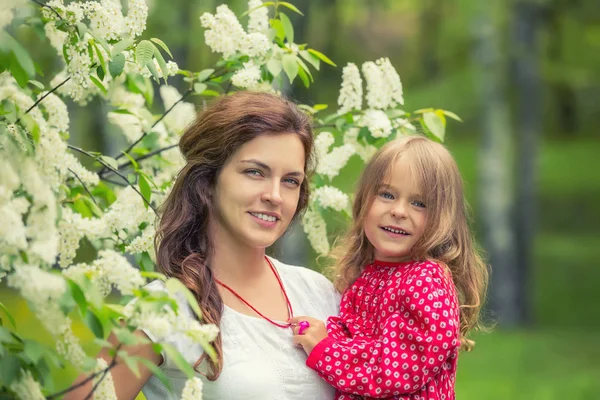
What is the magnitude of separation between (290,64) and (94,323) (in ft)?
4.99

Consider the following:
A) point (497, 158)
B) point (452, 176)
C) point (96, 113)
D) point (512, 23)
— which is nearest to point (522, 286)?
point (497, 158)

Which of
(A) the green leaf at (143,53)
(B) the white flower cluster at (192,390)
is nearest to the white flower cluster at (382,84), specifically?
(A) the green leaf at (143,53)

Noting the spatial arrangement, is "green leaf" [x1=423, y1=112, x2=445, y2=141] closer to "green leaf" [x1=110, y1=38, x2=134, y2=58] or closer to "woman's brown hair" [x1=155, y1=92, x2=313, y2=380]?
"woman's brown hair" [x1=155, y1=92, x2=313, y2=380]

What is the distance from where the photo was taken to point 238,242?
2.88 metres

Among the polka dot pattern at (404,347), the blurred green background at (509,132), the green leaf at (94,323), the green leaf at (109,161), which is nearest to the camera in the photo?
the green leaf at (94,323)

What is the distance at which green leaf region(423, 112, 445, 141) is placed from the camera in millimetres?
3451

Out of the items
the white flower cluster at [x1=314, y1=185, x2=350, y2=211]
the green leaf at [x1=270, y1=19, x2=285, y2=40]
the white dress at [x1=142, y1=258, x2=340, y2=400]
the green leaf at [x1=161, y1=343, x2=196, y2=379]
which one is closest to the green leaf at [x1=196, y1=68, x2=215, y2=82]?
the green leaf at [x1=270, y1=19, x2=285, y2=40]

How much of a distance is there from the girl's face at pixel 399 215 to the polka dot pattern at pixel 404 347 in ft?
0.30

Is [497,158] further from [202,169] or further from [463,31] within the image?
[202,169]

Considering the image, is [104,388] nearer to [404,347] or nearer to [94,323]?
[94,323]

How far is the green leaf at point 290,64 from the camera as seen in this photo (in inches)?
130

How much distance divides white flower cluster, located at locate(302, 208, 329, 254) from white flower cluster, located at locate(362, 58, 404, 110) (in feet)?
1.44

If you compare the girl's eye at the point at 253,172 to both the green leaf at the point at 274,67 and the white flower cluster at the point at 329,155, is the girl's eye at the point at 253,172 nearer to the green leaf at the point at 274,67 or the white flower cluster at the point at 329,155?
the green leaf at the point at 274,67

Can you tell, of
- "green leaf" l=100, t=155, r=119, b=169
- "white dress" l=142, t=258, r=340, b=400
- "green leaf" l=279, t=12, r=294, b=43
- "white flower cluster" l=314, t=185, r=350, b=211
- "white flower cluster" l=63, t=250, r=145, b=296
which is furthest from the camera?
"white flower cluster" l=314, t=185, r=350, b=211
